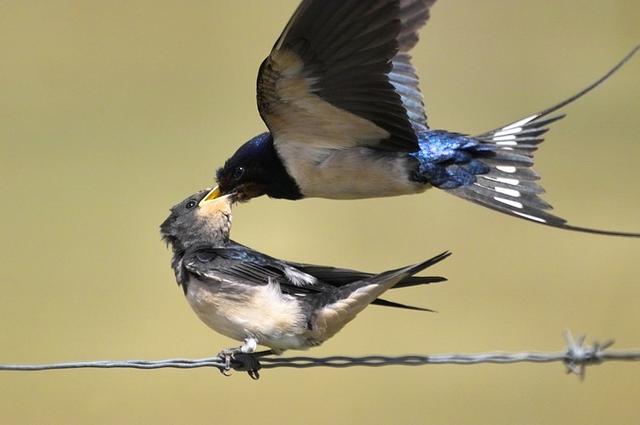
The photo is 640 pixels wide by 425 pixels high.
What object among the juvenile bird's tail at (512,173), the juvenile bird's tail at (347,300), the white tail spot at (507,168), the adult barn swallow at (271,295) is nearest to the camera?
the juvenile bird's tail at (347,300)

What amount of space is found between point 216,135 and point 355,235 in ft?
2.22

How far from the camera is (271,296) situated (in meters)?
2.03

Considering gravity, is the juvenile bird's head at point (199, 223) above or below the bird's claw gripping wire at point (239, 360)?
above

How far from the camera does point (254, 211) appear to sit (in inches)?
171

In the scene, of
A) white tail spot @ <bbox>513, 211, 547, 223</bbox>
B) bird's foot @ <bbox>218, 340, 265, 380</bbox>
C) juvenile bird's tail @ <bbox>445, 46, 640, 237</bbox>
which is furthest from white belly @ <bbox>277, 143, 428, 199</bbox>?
bird's foot @ <bbox>218, 340, 265, 380</bbox>

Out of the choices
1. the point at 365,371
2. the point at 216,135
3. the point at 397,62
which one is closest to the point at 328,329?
the point at 397,62

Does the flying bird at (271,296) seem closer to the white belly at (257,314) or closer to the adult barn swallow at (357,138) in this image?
the white belly at (257,314)

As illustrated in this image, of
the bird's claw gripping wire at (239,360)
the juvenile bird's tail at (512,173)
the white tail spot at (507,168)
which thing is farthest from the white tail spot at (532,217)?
the bird's claw gripping wire at (239,360)

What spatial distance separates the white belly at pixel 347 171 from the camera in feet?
7.29

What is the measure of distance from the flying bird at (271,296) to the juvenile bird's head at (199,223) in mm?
65

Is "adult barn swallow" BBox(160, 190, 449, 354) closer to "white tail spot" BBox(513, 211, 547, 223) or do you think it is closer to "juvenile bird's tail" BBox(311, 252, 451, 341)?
"juvenile bird's tail" BBox(311, 252, 451, 341)

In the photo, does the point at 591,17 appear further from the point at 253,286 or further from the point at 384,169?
the point at 253,286

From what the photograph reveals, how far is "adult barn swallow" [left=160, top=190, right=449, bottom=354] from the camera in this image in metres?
1.97

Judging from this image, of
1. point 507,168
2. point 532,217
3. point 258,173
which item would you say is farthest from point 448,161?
point 258,173
